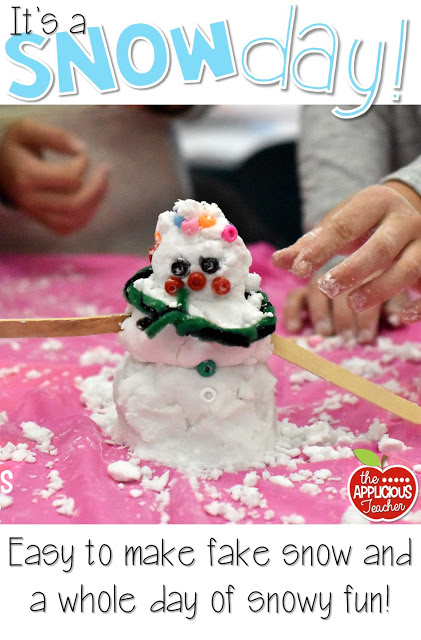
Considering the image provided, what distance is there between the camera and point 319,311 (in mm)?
1253

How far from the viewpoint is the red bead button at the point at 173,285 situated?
0.74 m

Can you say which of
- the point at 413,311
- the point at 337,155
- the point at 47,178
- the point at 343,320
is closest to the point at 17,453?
the point at 413,311

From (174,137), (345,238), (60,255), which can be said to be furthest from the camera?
(174,137)

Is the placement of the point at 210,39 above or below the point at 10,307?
above

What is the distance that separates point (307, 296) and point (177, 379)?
63cm

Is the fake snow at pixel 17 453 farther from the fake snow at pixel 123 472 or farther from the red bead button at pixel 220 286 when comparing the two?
the red bead button at pixel 220 286

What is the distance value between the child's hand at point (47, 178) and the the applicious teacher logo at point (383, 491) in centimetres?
121

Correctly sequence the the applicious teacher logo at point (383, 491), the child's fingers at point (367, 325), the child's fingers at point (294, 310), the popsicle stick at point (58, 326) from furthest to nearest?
the child's fingers at point (294, 310) → the child's fingers at point (367, 325) → the popsicle stick at point (58, 326) → the the applicious teacher logo at point (383, 491)

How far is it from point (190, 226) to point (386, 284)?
0.87ft

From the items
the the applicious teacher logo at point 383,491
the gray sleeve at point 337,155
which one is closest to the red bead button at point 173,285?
the the applicious teacher logo at point 383,491

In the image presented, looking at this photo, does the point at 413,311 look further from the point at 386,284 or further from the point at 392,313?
the point at 392,313

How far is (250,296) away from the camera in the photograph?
2.60 ft
